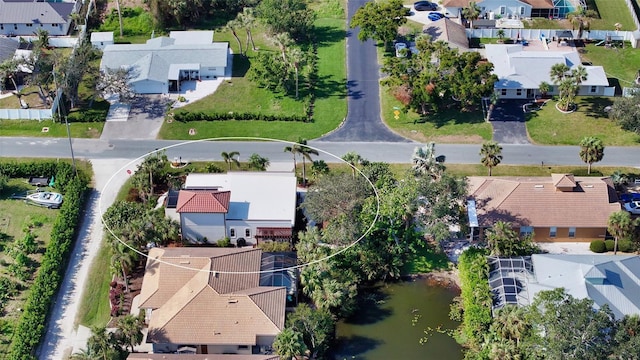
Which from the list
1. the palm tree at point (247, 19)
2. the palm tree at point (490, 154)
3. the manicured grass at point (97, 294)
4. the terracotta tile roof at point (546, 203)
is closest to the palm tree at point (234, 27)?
the palm tree at point (247, 19)

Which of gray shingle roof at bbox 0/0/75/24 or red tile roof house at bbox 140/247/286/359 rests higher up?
gray shingle roof at bbox 0/0/75/24

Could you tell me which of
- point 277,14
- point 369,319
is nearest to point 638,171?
point 369,319

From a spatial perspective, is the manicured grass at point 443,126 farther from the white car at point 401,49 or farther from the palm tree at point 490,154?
the palm tree at point 490,154

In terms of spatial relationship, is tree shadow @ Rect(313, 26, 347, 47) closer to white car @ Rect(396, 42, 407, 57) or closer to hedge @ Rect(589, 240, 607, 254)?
white car @ Rect(396, 42, 407, 57)

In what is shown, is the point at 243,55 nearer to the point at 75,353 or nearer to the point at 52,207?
the point at 52,207

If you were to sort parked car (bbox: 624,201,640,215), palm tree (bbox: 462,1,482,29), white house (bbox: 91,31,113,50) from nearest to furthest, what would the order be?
parked car (bbox: 624,201,640,215) → white house (bbox: 91,31,113,50) → palm tree (bbox: 462,1,482,29)

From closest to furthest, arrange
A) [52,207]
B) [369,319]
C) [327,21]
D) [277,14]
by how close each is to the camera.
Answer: [369,319], [52,207], [277,14], [327,21]

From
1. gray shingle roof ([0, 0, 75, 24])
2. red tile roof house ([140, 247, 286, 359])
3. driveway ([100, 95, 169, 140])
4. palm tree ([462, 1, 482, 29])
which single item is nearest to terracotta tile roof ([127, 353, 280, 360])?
red tile roof house ([140, 247, 286, 359])
